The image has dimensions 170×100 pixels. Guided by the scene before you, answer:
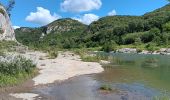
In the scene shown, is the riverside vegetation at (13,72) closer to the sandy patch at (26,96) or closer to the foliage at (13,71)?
the foliage at (13,71)

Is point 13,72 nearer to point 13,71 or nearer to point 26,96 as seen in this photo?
point 13,71

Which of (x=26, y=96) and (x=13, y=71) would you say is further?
(x=13, y=71)

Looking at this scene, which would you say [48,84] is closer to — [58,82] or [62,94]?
[58,82]

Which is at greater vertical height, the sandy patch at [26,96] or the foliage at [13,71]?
the foliage at [13,71]

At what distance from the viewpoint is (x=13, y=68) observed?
40.3 meters

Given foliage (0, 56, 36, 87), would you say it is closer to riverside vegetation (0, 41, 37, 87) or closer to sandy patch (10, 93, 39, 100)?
riverside vegetation (0, 41, 37, 87)

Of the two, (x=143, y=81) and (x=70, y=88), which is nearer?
(x=70, y=88)

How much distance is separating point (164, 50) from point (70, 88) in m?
127

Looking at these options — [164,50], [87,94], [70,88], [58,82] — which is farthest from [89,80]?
[164,50]

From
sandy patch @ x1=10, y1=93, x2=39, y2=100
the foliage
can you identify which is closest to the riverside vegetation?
the foliage

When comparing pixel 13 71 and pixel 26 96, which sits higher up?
pixel 13 71

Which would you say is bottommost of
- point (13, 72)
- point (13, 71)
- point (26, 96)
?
point (26, 96)

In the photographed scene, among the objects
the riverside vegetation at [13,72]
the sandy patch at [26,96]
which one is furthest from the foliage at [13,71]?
the sandy patch at [26,96]

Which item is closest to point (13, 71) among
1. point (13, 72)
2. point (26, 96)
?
point (13, 72)
